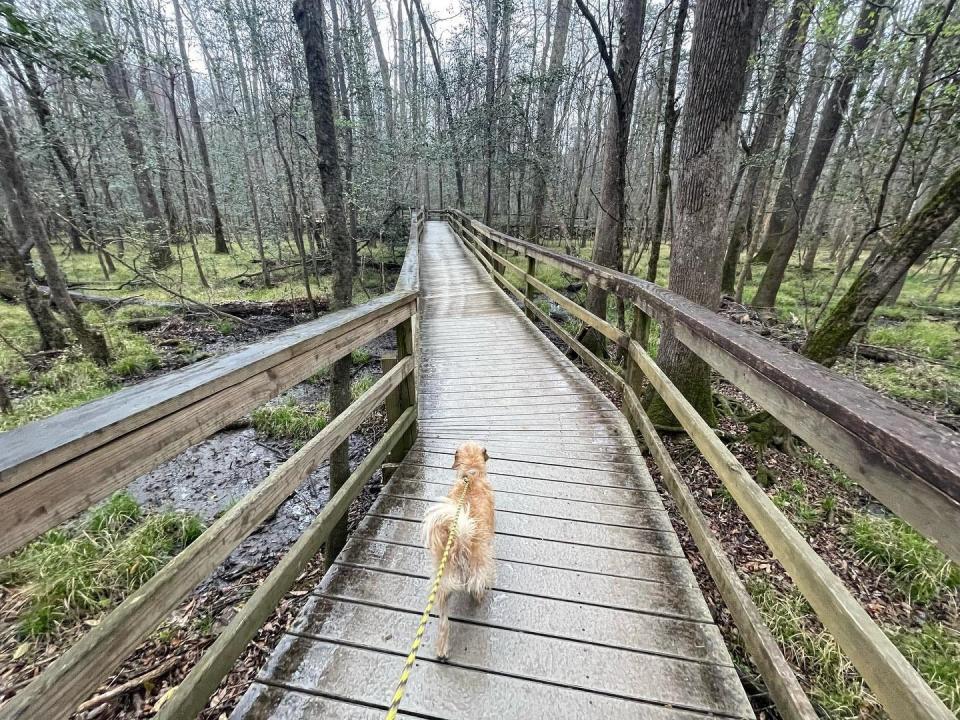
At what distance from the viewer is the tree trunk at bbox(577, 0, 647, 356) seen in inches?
209

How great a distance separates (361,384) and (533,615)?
5107 mm

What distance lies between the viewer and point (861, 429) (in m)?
0.97

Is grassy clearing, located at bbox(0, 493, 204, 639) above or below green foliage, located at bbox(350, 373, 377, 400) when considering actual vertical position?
below

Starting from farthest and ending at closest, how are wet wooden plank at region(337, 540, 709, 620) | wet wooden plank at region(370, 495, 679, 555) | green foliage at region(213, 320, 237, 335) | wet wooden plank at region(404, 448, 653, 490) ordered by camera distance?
1. green foliage at region(213, 320, 237, 335)
2. wet wooden plank at region(404, 448, 653, 490)
3. wet wooden plank at region(370, 495, 679, 555)
4. wet wooden plank at region(337, 540, 709, 620)

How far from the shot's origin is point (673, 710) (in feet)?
4.62

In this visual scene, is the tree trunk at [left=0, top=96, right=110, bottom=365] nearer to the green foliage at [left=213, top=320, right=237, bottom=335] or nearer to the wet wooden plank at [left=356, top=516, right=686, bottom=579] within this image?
the green foliage at [left=213, top=320, right=237, bottom=335]

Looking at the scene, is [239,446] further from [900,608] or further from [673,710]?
[900,608]

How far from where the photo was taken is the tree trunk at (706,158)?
3.37m

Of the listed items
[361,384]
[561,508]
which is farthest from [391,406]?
[361,384]

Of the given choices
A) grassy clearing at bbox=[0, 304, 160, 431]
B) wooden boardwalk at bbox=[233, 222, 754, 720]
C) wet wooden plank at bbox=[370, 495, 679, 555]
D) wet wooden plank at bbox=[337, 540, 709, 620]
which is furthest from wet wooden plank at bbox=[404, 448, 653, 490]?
grassy clearing at bbox=[0, 304, 160, 431]

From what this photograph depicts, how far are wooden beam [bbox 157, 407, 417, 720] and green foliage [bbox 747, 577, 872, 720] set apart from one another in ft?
7.69

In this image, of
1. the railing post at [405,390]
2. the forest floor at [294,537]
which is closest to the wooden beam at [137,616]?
the railing post at [405,390]

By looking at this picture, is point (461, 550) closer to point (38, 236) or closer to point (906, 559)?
point (906, 559)

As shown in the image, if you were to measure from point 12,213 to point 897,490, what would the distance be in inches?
429
